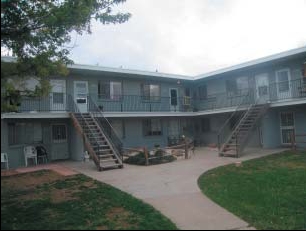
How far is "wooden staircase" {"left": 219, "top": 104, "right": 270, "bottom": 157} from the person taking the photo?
17975mm

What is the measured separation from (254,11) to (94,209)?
15.2 m

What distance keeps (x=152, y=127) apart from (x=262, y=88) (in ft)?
26.5

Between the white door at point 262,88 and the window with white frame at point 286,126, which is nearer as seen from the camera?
the window with white frame at point 286,126

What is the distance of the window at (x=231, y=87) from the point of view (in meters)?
23.8

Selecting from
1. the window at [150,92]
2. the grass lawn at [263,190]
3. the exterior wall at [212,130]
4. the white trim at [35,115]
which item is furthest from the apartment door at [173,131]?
the grass lawn at [263,190]

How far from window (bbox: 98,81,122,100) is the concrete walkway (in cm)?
630

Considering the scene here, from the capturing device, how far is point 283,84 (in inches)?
812

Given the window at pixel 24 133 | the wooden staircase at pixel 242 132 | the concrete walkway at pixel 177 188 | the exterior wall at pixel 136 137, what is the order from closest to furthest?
1. the concrete walkway at pixel 177 188
2. the window at pixel 24 133
3. the wooden staircase at pixel 242 132
4. the exterior wall at pixel 136 137

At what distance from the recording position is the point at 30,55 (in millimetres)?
9508

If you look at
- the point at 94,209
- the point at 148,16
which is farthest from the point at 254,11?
the point at 94,209

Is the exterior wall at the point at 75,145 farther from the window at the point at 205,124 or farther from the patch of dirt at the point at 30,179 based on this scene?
the window at the point at 205,124

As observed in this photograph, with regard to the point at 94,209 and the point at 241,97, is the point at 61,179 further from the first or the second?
the point at 241,97

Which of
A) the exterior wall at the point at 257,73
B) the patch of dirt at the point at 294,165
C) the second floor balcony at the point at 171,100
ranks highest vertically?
the exterior wall at the point at 257,73

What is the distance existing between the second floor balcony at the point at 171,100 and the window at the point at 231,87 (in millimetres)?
80
